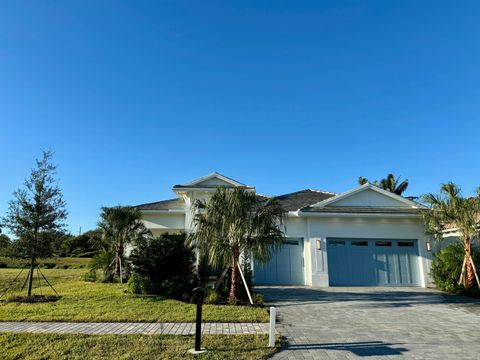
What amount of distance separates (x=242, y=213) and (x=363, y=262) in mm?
9458

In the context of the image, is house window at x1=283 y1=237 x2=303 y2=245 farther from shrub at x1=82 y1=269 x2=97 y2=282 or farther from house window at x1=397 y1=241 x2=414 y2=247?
shrub at x1=82 y1=269 x2=97 y2=282

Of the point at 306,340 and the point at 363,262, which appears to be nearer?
the point at 306,340

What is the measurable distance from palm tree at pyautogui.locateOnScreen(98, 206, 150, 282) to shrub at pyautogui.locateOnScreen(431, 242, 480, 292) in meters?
15.4

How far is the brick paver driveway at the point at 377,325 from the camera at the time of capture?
627 cm

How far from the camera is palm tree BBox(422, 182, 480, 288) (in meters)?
13.8

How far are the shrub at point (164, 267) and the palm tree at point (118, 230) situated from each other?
4.49 metres

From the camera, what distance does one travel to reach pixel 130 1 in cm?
1132

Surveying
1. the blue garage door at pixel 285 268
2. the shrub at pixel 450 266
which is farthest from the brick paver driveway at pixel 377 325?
the blue garage door at pixel 285 268

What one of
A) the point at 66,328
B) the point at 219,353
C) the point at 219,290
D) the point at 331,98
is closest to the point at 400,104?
the point at 331,98

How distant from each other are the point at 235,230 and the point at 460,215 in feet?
32.8

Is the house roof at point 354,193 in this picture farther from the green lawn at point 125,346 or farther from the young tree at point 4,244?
the young tree at point 4,244

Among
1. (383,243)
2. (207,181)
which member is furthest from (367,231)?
(207,181)

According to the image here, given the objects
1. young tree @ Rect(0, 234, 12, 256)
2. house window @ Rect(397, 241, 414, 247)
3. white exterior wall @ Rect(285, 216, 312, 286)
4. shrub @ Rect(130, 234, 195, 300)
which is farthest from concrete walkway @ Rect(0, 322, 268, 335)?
house window @ Rect(397, 241, 414, 247)

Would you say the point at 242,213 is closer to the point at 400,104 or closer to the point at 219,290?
the point at 219,290
